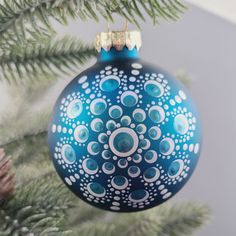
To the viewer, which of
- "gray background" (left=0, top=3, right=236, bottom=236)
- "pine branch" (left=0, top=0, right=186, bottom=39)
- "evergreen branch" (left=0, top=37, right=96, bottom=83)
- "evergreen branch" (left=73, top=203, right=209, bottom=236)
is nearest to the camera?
"pine branch" (left=0, top=0, right=186, bottom=39)

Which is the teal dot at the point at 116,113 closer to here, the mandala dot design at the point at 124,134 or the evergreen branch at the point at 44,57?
the mandala dot design at the point at 124,134

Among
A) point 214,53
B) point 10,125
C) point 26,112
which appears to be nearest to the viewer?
point 10,125

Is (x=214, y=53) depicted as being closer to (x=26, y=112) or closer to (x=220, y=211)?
(x=220, y=211)

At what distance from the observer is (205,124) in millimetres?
1121

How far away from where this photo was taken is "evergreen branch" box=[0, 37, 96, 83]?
17.1 inches

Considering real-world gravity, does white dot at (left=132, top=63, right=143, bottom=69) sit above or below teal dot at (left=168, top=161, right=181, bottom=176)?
above

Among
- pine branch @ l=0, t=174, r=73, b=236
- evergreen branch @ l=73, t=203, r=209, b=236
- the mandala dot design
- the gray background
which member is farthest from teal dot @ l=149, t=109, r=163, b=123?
the gray background

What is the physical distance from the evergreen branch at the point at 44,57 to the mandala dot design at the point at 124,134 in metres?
0.08

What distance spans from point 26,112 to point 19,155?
0.12m

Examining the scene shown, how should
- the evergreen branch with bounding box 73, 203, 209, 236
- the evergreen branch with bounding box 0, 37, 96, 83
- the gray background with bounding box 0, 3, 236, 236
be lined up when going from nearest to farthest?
the evergreen branch with bounding box 0, 37, 96, 83
the evergreen branch with bounding box 73, 203, 209, 236
the gray background with bounding box 0, 3, 236, 236

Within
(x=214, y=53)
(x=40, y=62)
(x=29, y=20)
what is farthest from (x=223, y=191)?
(x=29, y=20)

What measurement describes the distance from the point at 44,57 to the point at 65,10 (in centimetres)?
14

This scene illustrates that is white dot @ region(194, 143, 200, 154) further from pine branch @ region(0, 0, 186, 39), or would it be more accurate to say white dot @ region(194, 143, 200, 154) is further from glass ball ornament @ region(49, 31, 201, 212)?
pine branch @ region(0, 0, 186, 39)

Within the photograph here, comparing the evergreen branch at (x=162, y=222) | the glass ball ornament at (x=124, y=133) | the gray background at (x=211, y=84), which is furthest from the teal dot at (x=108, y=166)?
the gray background at (x=211, y=84)
